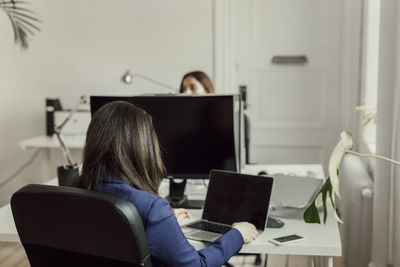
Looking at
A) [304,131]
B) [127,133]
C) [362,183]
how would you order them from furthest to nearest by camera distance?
[304,131] → [362,183] → [127,133]

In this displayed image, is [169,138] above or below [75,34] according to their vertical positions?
below

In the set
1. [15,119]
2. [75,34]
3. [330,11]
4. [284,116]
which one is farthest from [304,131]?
[15,119]

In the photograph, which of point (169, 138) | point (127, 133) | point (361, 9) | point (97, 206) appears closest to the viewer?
point (97, 206)

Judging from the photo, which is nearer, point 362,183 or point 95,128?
point 95,128

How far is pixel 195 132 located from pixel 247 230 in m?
0.54

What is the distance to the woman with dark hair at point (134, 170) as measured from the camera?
1531mm

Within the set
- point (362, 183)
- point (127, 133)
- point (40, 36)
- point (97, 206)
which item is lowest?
point (362, 183)

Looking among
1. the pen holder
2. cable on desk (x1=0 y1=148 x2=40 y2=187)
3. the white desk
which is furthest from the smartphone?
cable on desk (x1=0 y1=148 x2=40 y2=187)

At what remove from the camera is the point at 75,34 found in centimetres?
459

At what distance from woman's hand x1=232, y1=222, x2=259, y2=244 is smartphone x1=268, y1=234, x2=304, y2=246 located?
6 centimetres

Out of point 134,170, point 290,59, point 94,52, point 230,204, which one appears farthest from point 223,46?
point 134,170

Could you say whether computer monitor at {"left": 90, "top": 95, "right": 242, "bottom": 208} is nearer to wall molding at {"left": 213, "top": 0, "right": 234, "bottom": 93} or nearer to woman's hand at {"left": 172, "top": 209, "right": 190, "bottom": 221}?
woman's hand at {"left": 172, "top": 209, "right": 190, "bottom": 221}

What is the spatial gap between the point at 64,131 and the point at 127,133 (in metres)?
2.86

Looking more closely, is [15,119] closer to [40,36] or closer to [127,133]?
[40,36]
